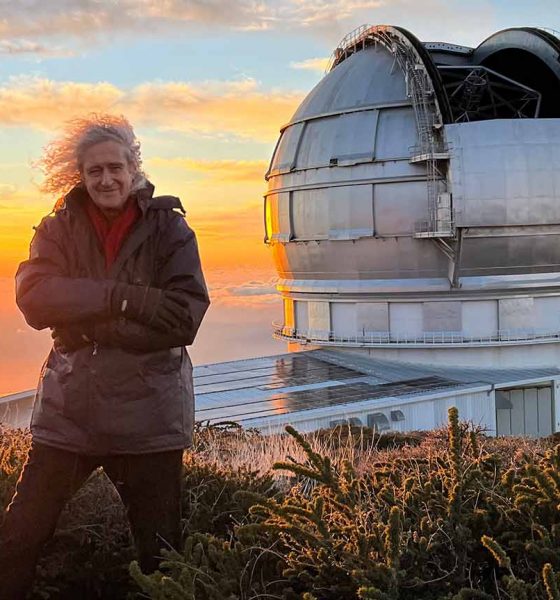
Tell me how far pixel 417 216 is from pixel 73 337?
660 inches

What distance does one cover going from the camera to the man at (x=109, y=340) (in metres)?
3.08

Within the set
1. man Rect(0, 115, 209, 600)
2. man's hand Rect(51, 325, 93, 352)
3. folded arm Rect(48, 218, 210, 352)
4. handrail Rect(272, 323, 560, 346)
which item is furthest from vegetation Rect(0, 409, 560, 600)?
handrail Rect(272, 323, 560, 346)

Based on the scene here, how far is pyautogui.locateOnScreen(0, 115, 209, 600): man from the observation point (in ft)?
10.1

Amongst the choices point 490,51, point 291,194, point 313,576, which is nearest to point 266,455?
point 313,576

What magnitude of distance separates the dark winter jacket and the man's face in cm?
9

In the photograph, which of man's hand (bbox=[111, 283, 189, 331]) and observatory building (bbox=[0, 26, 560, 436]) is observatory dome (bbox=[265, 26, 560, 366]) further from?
man's hand (bbox=[111, 283, 189, 331])

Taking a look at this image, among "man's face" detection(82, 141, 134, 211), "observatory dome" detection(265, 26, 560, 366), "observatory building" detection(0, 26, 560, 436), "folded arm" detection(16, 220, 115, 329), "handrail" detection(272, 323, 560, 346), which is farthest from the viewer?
"handrail" detection(272, 323, 560, 346)

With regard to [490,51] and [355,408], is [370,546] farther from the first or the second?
[490,51]

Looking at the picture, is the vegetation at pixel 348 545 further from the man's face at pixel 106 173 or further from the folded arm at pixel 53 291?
the man's face at pixel 106 173

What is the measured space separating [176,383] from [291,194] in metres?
18.9

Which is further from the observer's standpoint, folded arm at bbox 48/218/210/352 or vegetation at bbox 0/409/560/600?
folded arm at bbox 48/218/210/352

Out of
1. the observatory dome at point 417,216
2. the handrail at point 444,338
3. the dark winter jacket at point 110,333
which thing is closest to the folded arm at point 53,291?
the dark winter jacket at point 110,333

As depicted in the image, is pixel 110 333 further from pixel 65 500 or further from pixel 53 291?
pixel 65 500

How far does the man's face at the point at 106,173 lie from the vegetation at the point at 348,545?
133 centimetres
